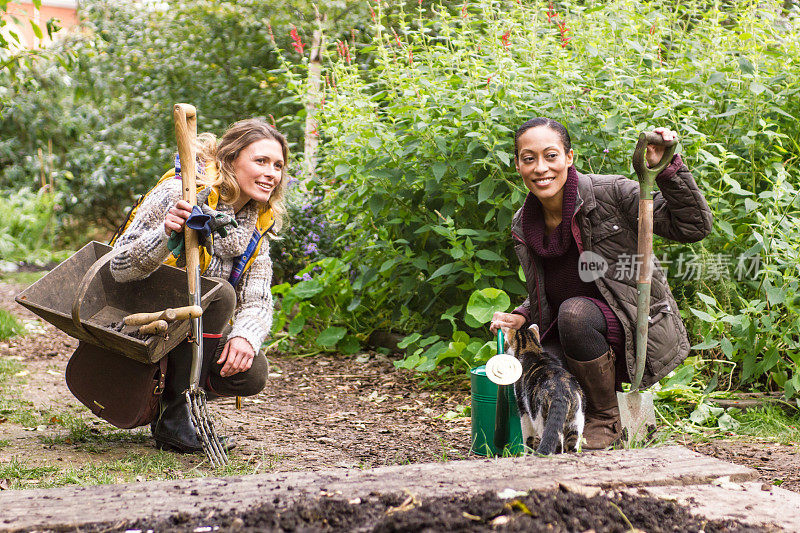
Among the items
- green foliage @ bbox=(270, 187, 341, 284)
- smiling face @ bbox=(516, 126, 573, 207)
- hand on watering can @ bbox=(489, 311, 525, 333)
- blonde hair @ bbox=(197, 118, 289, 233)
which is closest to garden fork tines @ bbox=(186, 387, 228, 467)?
blonde hair @ bbox=(197, 118, 289, 233)

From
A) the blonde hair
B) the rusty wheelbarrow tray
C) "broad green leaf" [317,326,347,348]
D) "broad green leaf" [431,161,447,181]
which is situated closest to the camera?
the rusty wheelbarrow tray

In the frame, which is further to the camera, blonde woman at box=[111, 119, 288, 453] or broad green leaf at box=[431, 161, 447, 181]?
broad green leaf at box=[431, 161, 447, 181]

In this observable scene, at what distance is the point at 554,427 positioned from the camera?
2.60m

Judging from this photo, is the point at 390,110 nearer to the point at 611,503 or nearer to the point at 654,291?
the point at 654,291

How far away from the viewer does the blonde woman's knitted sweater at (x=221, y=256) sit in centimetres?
289

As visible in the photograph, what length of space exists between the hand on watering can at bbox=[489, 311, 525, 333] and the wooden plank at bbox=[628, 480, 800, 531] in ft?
4.12

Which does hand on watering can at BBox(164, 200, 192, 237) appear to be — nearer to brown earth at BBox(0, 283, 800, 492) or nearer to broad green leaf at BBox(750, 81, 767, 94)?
brown earth at BBox(0, 283, 800, 492)

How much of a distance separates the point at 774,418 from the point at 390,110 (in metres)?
2.47

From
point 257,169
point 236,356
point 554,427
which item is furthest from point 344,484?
point 257,169

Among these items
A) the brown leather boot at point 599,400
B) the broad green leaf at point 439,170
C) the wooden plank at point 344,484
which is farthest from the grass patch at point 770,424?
the broad green leaf at point 439,170

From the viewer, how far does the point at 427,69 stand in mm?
4387

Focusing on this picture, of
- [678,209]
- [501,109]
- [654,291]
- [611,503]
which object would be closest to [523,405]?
[654,291]

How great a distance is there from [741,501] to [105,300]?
95.5 inches

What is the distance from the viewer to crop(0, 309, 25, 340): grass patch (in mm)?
5562
